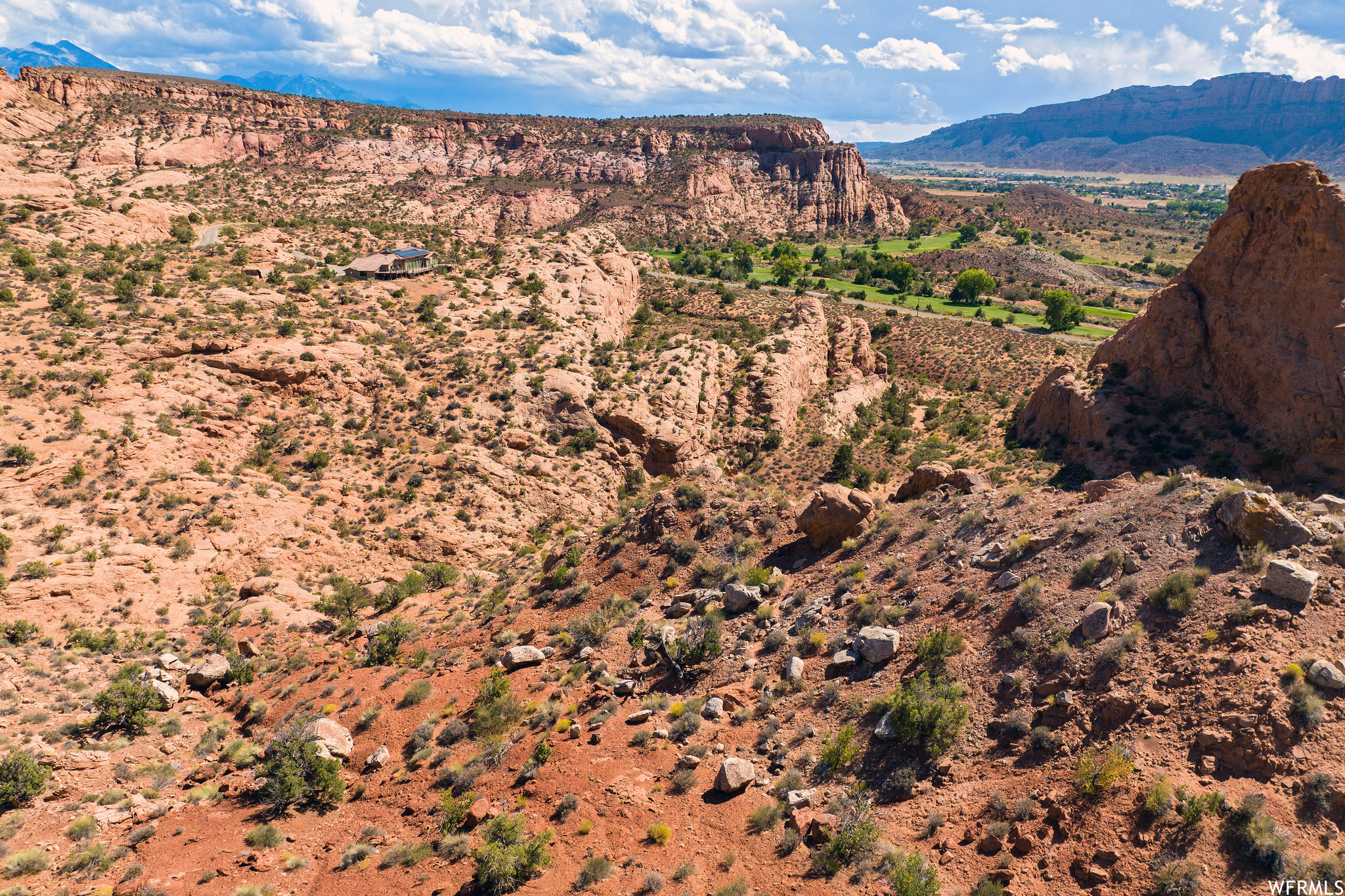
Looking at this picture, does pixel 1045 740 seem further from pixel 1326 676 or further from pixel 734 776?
pixel 734 776

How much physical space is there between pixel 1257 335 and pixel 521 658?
41.7 m

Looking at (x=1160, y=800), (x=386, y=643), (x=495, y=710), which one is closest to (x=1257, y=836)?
(x=1160, y=800)

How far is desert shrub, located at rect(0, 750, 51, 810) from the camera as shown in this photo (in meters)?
13.6

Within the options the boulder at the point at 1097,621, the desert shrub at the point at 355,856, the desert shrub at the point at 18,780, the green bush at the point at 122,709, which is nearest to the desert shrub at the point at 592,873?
the desert shrub at the point at 355,856

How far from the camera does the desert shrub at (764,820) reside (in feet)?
39.1

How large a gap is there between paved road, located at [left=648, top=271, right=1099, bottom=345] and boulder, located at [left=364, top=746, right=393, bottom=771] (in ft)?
229

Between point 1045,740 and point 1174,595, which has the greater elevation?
point 1174,595

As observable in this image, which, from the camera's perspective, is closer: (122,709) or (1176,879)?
(1176,879)

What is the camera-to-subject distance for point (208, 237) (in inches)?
1869

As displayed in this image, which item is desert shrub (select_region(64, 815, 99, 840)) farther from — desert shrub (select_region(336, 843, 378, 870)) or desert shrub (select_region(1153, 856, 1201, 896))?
desert shrub (select_region(1153, 856, 1201, 896))

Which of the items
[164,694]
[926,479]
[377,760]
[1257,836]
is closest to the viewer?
[1257,836]

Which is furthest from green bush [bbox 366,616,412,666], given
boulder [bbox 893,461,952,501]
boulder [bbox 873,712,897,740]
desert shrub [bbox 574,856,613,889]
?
boulder [bbox 893,461,952,501]

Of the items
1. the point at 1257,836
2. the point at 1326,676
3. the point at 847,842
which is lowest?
the point at 847,842

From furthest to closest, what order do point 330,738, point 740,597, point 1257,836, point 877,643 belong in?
1. point 740,597
2. point 330,738
3. point 877,643
4. point 1257,836
